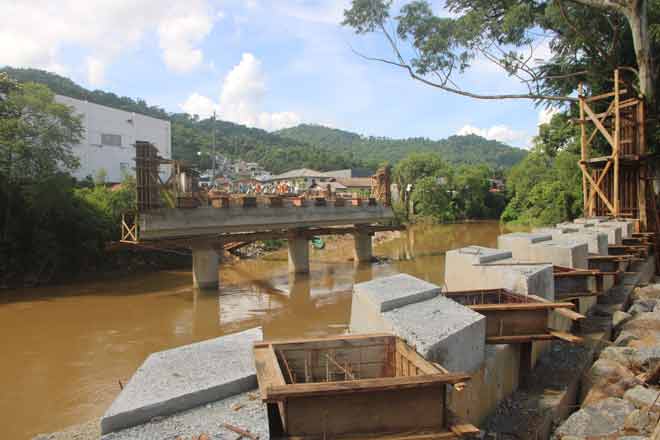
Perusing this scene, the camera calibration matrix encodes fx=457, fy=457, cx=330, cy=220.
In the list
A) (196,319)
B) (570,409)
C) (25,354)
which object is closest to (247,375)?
(570,409)

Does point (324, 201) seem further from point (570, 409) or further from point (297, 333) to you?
point (570, 409)

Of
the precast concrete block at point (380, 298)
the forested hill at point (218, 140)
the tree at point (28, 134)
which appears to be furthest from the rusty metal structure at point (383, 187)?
the forested hill at point (218, 140)

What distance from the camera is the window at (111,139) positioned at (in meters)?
34.8

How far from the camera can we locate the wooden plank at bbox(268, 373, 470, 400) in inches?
94.4

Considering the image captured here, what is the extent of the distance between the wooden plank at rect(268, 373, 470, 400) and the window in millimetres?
37049

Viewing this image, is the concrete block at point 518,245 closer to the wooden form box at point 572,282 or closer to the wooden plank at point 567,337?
the wooden form box at point 572,282

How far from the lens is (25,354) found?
9.66m

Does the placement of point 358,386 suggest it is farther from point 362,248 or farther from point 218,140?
point 218,140

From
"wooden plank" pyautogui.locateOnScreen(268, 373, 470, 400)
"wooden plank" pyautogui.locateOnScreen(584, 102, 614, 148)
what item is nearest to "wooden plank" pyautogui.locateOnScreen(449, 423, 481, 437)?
"wooden plank" pyautogui.locateOnScreen(268, 373, 470, 400)

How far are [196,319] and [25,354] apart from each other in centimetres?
394

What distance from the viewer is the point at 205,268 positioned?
15.3 meters

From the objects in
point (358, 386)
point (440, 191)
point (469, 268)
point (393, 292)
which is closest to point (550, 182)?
point (440, 191)

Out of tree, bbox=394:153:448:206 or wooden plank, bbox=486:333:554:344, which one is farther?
tree, bbox=394:153:448:206

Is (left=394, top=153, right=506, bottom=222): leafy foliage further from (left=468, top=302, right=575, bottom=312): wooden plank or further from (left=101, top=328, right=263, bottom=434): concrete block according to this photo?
(left=101, top=328, right=263, bottom=434): concrete block
